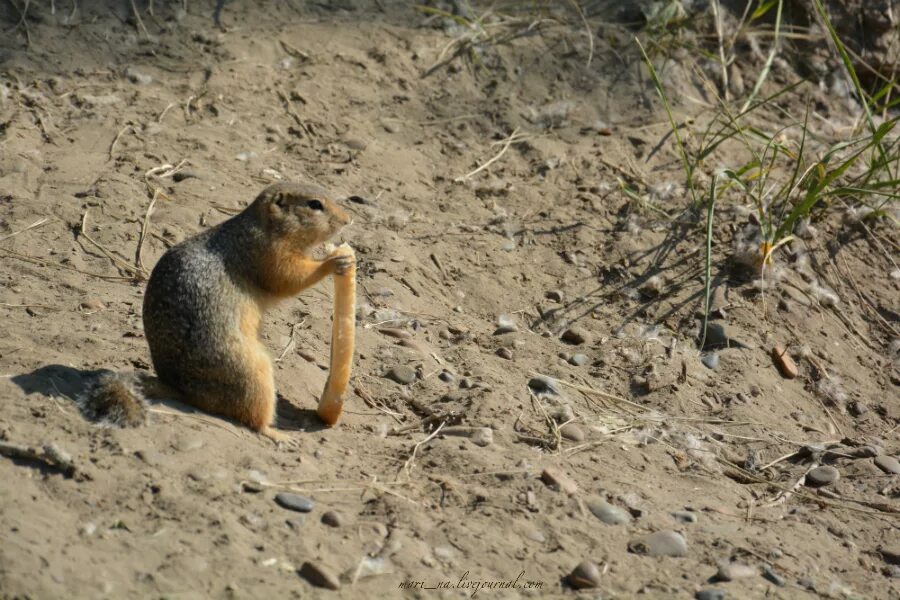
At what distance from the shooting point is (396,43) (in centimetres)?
739

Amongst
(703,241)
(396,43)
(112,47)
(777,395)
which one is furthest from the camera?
(396,43)

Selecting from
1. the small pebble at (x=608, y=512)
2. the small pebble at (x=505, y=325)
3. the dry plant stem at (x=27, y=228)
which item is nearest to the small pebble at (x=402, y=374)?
the small pebble at (x=505, y=325)

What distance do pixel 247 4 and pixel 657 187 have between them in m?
3.23

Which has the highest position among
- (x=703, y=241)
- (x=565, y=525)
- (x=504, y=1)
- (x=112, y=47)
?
(x=504, y=1)

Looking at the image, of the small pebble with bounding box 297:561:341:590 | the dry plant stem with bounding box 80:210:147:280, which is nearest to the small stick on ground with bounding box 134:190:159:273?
the dry plant stem with bounding box 80:210:147:280

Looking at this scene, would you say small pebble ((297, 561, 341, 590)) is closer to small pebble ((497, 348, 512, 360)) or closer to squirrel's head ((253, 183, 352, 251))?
squirrel's head ((253, 183, 352, 251))

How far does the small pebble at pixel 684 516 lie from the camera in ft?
Answer: 13.1

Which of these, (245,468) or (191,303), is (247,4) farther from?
(245,468)

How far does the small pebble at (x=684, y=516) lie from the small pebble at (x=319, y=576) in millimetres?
1436

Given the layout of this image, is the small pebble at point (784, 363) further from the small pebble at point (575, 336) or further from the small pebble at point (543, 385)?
the small pebble at point (543, 385)

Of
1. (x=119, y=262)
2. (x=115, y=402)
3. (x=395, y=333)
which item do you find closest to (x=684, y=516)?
(x=395, y=333)

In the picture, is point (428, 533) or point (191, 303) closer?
point (428, 533)

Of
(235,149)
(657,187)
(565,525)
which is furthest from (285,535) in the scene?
(657,187)

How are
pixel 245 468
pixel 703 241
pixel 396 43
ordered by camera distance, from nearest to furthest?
pixel 245 468 → pixel 703 241 → pixel 396 43
